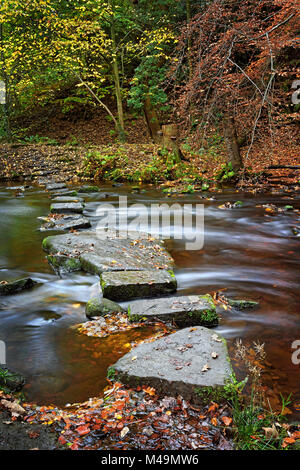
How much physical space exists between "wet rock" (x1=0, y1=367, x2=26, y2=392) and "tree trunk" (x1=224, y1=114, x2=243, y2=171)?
413 inches

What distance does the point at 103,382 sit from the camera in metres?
2.88

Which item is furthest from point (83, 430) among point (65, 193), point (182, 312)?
point (65, 193)

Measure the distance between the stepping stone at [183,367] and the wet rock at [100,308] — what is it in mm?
909

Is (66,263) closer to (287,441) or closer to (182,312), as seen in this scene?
(182,312)

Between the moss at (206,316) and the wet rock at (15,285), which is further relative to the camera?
the wet rock at (15,285)

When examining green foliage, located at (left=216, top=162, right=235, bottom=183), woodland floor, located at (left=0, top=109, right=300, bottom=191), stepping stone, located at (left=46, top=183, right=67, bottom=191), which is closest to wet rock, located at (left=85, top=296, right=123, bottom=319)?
woodland floor, located at (left=0, top=109, right=300, bottom=191)

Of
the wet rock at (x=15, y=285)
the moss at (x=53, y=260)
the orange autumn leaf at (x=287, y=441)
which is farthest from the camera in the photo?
the moss at (x=53, y=260)

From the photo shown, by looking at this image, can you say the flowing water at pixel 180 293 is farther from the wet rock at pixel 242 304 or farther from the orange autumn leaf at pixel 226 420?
the orange autumn leaf at pixel 226 420

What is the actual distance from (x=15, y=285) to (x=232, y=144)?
30.3ft

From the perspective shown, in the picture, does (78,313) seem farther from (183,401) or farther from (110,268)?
(183,401)

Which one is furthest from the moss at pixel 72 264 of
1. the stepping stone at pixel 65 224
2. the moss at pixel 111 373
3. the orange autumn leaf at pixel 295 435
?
the orange autumn leaf at pixel 295 435

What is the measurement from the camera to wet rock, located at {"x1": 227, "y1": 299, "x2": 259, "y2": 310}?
4.10 meters

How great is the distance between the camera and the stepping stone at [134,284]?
4.21 m

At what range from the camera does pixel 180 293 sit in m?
4.60
